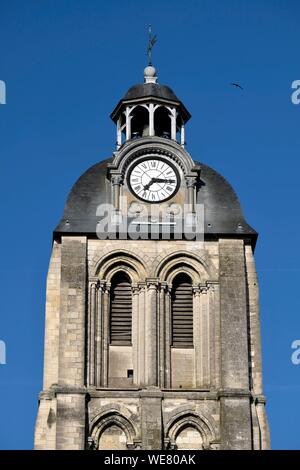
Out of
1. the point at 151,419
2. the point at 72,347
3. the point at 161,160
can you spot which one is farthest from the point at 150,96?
the point at 151,419

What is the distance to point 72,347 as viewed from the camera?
74188mm

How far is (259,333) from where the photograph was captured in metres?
75.4

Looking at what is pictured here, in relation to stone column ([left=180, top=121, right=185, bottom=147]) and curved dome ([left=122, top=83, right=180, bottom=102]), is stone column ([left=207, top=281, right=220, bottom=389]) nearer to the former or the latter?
stone column ([left=180, top=121, right=185, bottom=147])

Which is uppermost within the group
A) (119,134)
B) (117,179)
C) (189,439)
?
(119,134)

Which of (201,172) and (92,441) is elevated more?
(201,172)

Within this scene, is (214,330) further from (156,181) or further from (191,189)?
(156,181)

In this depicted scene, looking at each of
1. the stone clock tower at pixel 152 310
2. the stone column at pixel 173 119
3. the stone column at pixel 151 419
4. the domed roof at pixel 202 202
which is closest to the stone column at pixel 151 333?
the stone clock tower at pixel 152 310

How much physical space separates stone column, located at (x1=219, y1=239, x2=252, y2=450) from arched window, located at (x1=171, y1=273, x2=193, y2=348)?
1.18 meters

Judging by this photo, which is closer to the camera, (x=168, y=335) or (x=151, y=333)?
(x=151, y=333)

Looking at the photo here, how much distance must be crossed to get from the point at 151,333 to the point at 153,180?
483 cm

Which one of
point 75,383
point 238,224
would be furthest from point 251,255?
point 75,383

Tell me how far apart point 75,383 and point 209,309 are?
15.1ft

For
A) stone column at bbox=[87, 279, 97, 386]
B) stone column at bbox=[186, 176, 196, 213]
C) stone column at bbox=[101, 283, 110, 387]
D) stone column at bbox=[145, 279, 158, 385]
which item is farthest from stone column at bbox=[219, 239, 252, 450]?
stone column at bbox=[87, 279, 97, 386]

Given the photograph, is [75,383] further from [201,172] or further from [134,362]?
[201,172]
